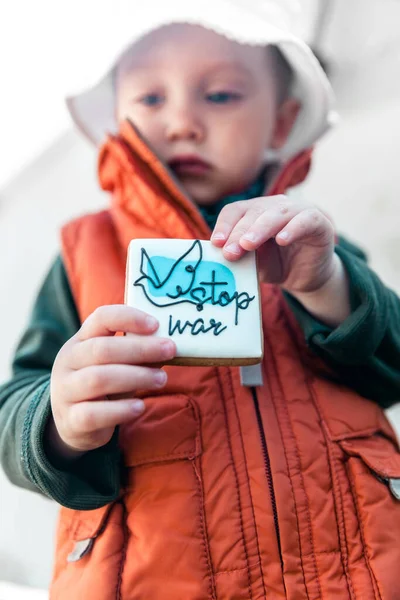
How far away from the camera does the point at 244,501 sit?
588 millimetres

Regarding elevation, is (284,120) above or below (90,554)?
above

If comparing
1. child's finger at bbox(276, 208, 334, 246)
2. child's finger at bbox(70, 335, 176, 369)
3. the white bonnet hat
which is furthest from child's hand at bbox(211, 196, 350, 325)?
the white bonnet hat

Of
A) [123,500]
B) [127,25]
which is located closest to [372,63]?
[127,25]

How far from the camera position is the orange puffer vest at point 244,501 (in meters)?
0.57

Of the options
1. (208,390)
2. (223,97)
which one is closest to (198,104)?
(223,97)

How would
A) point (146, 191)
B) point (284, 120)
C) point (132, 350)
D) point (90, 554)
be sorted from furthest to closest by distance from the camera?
point (284, 120) → point (146, 191) → point (90, 554) → point (132, 350)

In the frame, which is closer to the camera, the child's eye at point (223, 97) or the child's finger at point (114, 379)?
the child's finger at point (114, 379)

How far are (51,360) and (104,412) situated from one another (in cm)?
26

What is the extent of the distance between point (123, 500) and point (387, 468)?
0.29m

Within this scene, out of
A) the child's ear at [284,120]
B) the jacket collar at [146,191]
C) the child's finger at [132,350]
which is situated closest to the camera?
the child's finger at [132,350]

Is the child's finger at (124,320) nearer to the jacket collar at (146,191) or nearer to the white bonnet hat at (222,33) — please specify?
the jacket collar at (146,191)

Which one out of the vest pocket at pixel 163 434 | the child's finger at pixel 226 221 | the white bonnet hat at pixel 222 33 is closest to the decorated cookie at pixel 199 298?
the child's finger at pixel 226 221

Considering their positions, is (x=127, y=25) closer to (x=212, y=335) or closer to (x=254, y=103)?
(x=254, y=103)

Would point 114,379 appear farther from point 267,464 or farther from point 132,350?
point 267,464
